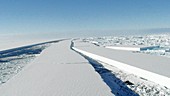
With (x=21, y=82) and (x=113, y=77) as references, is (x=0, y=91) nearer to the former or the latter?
(x=21, y=82)

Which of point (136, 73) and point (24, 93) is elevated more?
point (24, 93)

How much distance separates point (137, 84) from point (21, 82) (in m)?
3.79

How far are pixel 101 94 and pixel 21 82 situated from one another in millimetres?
2932

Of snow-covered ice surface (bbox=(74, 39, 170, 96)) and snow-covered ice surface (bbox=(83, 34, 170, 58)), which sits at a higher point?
snow-covered ice surface (bbox=(74, 39, 170, 96))

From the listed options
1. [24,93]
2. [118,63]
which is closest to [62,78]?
[24,93]

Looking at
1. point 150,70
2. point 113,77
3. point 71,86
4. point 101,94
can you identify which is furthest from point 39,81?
point 150,70

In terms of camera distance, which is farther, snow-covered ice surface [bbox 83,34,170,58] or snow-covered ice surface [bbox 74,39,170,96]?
snow-covered ice surface [bbox 83,34,170,58]

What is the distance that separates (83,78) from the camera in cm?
741

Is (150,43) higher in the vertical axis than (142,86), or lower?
lower

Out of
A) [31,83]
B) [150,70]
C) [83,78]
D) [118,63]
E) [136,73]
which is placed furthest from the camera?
[118,63]

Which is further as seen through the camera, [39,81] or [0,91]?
[39,81]

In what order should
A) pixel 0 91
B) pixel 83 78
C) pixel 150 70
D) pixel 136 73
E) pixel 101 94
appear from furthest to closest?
pixel 136 73
pixel 150 70
pixel 83 78
pixel 0 91
pixel 101 94

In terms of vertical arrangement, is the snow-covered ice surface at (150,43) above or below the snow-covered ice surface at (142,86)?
below

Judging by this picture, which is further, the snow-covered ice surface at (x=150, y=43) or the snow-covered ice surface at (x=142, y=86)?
the snow-covered ice surface at (x=150, y=43)
